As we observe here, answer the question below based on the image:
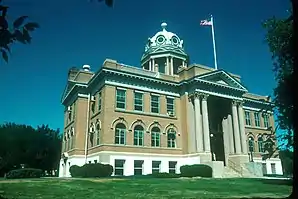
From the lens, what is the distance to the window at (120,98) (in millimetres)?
32938

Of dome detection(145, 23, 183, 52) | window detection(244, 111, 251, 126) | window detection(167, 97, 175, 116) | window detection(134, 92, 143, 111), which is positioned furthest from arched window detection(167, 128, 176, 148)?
dome detection(145, 23, 183, 52)

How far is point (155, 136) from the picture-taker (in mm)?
34625

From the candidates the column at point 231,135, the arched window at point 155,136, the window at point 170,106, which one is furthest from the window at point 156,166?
the column at point 231,135

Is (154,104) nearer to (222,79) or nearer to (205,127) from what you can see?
(205,127)

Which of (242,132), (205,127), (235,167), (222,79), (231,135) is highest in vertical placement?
(222,79)

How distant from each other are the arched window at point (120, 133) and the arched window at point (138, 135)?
1.37 meters

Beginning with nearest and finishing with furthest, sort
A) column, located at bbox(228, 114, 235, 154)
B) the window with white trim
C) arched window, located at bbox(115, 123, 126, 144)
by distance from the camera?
arched window, located at bbox(115, 123, 126, 144), the window with white trim, column, located at bbox(228, 114, 235, 154)

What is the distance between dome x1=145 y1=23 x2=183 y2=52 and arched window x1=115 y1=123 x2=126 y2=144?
68.6 ft

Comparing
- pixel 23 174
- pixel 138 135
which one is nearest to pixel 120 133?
pixel 138 135

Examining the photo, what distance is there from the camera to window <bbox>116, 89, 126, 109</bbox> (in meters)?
32.9

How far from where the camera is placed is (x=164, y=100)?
36.3m

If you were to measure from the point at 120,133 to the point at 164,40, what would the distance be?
75.2ft

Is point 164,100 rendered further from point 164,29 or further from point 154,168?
point 164,29

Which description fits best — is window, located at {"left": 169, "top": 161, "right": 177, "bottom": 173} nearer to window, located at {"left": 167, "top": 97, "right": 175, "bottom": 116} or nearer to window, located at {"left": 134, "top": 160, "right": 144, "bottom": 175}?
window, located at {"left": 134, "top": 160, "right": 144, "bottom": 175}
